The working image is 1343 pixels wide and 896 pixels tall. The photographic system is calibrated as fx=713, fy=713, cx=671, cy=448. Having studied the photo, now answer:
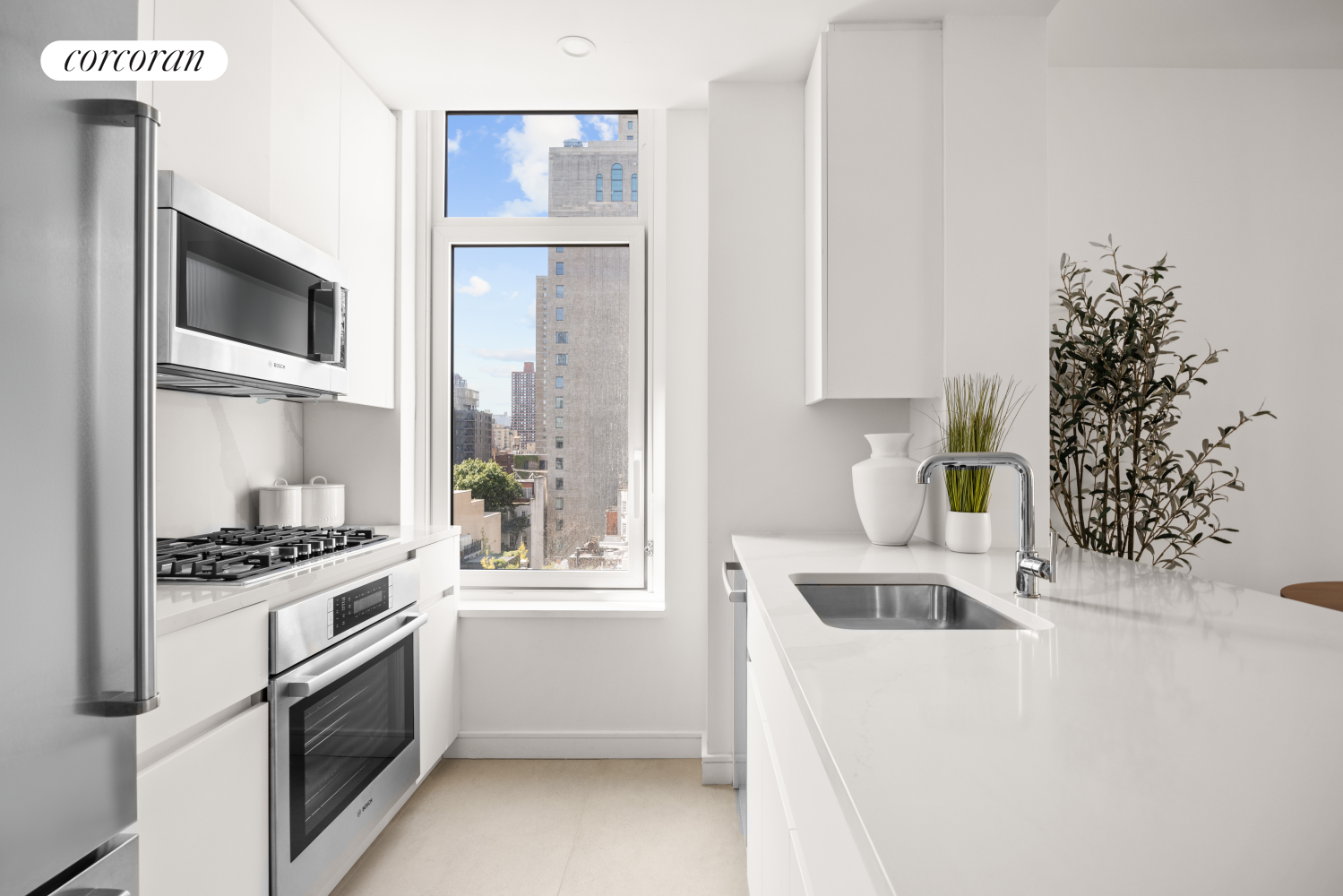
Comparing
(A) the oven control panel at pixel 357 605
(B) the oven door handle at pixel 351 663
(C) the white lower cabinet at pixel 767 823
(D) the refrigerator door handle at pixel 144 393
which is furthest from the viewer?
(A) the oven control panel at pixel 357 605

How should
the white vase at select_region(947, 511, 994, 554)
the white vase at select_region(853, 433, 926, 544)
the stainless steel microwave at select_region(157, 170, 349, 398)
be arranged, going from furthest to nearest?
the white vase at select_region(853, 433, 926, 544)
the white vase at select_region(947, 511, 994, 554)
the stainless steel microwave at select_region(157, 170, 349, 398)

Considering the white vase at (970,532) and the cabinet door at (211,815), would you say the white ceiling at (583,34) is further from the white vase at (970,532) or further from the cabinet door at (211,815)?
the cabinet door at (211,815)

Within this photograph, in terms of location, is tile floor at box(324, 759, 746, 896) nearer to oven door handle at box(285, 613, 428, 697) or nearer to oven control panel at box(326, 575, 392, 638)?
oven door handle at box(285, 613, 428, 697)

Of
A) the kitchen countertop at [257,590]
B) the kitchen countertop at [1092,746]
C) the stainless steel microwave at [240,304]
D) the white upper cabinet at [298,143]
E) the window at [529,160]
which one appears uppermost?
the window at [529,160]

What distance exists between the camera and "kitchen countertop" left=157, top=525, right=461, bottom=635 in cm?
124

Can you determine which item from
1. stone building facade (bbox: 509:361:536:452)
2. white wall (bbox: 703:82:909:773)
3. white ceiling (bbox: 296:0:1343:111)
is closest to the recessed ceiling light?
white ceiling (bbox: 296:0:1343:111)

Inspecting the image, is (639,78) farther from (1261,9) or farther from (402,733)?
(402,733)

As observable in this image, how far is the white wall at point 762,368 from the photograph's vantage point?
97.8 inches

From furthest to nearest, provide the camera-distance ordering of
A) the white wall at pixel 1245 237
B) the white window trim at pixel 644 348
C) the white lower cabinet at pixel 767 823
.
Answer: the white window trim at pixel 644 348, the white wall at pixel 1245 237, the white lower cabinet at pixel 767 823

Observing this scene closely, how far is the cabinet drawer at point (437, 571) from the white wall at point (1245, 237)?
97.2 inches

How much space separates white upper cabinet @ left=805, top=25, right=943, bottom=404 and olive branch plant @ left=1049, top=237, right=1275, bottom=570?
0.52m

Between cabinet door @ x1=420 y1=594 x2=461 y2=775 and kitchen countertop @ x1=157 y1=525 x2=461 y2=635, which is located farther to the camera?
cabinet door @ x1=420 y1=594 x2=461 y2=775

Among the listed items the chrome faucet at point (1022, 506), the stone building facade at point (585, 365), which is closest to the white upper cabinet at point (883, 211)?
the chrome faucet at point (1022, 506)

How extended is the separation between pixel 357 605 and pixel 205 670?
0.53m
